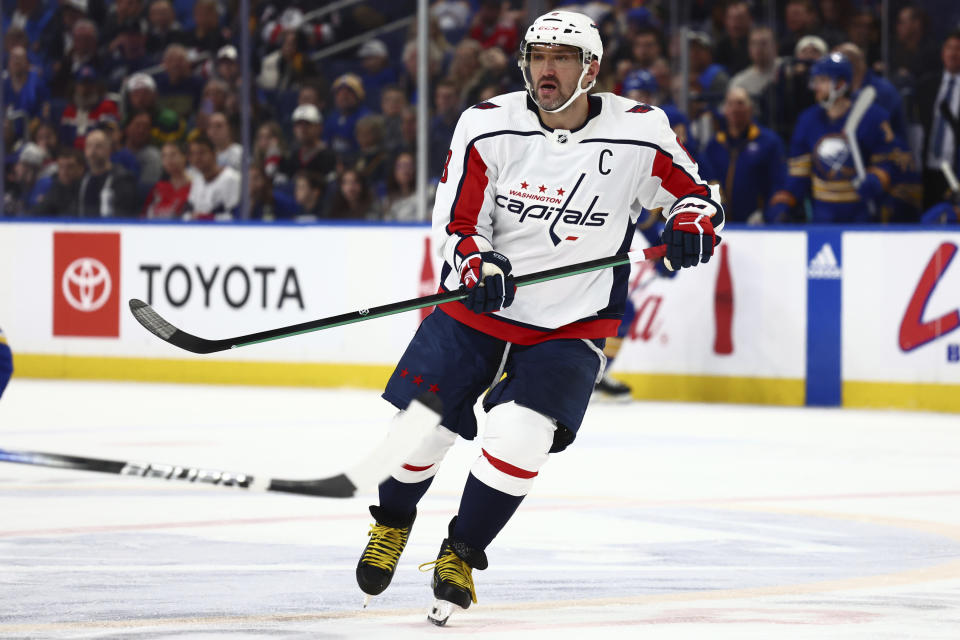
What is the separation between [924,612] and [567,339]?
93cm

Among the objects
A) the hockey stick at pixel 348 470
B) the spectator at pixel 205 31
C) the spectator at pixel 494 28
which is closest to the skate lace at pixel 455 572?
the hockey stick at pixel 348 470

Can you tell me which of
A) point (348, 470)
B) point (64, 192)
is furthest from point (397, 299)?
point (348, 470)

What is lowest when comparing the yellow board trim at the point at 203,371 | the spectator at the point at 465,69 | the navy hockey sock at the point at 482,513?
the yellow board trim at the point at 203,371

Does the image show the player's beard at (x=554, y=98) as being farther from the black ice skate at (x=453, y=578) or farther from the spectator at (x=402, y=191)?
the spectator at (x=402, y=191)

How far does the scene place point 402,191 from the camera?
9.79 meters

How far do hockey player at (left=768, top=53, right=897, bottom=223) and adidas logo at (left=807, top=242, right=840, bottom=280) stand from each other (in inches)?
7.9

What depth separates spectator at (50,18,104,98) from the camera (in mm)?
11406

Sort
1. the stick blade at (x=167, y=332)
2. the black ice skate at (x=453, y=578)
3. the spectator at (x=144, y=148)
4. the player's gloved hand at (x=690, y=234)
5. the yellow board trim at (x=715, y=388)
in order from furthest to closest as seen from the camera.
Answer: the spectator at (x=144, y=148) < the yellow board trim at (x=715, y=388) < the stick blade at (x=167, y=332) < the player's gloved hand at (x=690, y=234) < the black ice skate at (x=453, y=578)

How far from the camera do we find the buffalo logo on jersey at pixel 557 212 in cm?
375

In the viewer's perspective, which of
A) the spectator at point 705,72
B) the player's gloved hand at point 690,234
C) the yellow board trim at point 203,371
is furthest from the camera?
the yellow board trim at point 203,371

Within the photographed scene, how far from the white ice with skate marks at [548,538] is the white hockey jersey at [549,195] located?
24.5 inches

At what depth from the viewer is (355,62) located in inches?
432

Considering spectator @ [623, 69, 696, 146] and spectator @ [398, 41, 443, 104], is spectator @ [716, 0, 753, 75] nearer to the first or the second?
spectator @ [623, 69, 696, 146]

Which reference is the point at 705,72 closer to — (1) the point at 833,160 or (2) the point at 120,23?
(1) the point at 833,160
